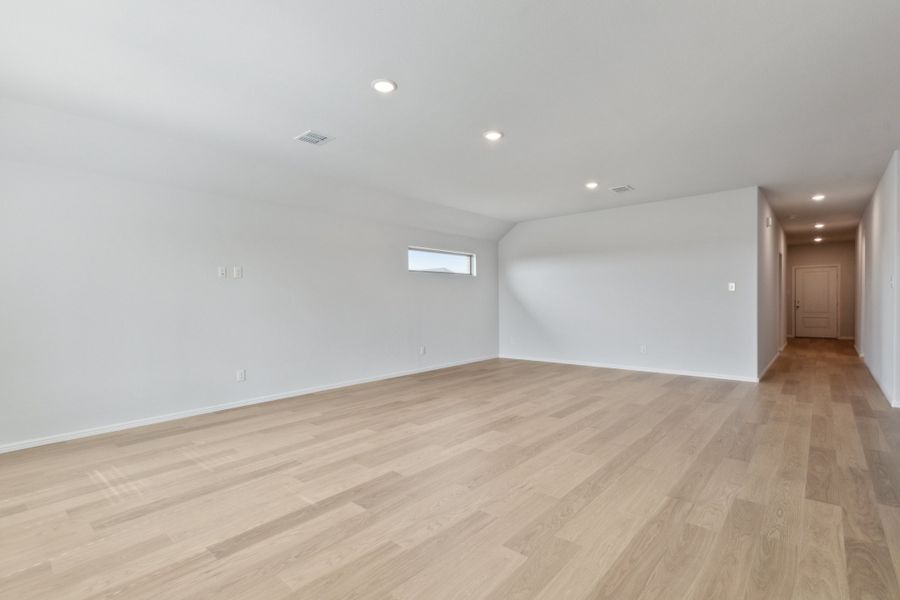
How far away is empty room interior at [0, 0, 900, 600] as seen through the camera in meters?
1.92

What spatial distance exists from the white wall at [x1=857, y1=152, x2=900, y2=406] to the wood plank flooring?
665mm

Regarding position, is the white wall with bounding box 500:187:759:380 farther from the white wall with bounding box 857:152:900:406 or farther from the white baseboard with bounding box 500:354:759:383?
the white wall with bounding box 857:152:900:406

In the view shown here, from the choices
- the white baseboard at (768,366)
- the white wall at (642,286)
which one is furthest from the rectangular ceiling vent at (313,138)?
the white baseboard at (768,366)

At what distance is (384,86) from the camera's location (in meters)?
2.73

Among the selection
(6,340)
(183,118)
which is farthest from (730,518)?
(6,340)

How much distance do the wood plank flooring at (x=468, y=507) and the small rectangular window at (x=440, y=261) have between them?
2970mm

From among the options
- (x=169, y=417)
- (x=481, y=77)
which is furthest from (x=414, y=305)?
(x=481, y=77)

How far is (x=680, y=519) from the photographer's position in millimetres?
2113

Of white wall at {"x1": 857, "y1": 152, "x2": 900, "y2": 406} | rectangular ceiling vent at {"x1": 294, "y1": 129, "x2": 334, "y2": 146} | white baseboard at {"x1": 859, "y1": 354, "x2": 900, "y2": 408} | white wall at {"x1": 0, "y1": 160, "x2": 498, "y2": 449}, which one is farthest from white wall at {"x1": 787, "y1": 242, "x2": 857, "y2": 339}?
rectangular ceiling vent at {"x1": 294, "y1": 129, "x2": 334, "y2": 146}

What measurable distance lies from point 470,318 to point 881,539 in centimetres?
585

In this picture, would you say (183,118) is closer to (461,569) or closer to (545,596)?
(461,569)

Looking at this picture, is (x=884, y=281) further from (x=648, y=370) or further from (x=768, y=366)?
(x=648, y=370)

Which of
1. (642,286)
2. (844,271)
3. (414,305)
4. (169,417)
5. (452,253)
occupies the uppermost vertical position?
(452,253)

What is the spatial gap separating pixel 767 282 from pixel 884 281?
1527 mm
